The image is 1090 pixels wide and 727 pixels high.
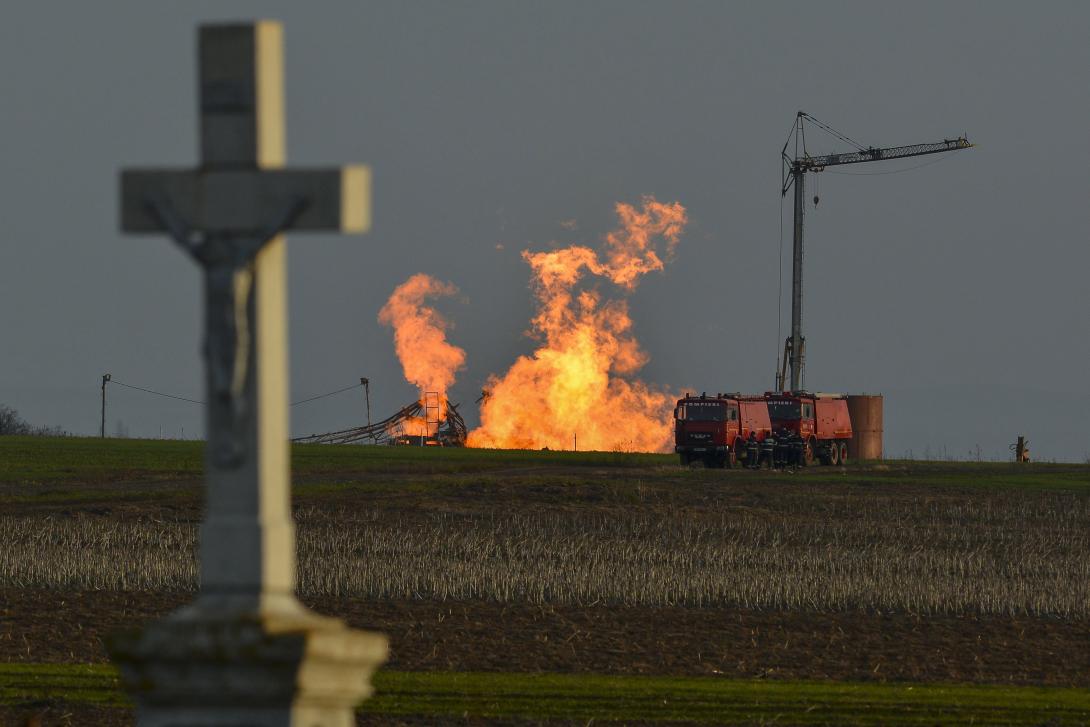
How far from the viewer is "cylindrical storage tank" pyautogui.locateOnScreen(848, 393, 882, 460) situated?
83438 millimetres

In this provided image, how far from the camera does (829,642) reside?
20.1m

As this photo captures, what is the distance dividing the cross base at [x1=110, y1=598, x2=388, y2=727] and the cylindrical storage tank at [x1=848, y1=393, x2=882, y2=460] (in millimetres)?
79486

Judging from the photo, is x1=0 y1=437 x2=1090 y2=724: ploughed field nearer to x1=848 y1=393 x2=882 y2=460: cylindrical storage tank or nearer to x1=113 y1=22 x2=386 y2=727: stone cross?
x1=113 y1=22 x2=386 y2=727: stone cross

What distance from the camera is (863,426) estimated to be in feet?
273

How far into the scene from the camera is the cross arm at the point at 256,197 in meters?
5.55

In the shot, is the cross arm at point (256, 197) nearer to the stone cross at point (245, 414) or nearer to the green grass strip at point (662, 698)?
the stone cross at point (245, 414)

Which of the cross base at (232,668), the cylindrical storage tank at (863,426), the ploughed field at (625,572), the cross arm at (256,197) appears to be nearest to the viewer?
the cross base at (232,668)

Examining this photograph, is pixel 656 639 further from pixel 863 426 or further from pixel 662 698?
pixel 863 426

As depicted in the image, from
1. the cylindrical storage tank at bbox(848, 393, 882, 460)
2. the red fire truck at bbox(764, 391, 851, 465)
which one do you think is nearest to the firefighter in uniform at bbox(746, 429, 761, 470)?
the red fire truck at bbox(764, 391, 851, 465)

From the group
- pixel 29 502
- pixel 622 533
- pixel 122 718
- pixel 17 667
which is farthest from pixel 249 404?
pixel 29 502

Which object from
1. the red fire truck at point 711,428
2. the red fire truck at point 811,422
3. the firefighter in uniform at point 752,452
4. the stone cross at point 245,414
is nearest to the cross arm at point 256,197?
the stone cross at point 245,414

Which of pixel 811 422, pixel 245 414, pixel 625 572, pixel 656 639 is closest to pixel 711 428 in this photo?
pixel 811 422

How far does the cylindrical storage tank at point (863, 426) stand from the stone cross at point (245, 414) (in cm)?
7914

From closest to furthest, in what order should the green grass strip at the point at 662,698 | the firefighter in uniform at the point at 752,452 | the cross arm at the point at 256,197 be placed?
the cross arm at the point at 256,197 < the green grass strip at the point at 662,698 < the firefighter in uniform at the point at 752,452
